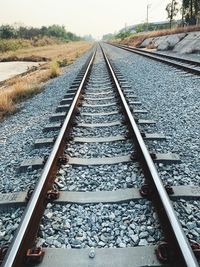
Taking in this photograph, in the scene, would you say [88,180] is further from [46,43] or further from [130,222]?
[46,43]

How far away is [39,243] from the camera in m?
2.52

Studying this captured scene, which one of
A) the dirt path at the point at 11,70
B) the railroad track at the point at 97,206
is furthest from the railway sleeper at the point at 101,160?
the dirt path at the point at 11,70

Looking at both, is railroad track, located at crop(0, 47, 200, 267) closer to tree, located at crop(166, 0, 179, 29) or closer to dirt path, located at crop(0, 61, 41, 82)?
dirt path, located at crop(0, 61, 41, 82)

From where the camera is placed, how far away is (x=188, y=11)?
4931cm

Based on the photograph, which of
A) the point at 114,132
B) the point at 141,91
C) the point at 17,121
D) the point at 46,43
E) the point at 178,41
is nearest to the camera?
the point at 114,132

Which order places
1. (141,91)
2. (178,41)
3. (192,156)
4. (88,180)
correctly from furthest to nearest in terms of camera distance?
1. (178,41)
2. (141,91)
3. (192,156)
4. (88,180)

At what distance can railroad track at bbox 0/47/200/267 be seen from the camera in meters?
2.30

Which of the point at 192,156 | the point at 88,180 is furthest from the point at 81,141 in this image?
the point at 192,156

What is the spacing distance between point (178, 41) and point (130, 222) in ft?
84.3

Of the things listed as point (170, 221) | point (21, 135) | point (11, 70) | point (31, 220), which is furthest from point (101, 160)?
point (11, 70)

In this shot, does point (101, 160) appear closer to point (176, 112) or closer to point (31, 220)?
point (31, 220)

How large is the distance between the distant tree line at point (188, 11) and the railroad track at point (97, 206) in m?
42.1

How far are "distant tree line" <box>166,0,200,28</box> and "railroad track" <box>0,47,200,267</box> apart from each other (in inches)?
1657

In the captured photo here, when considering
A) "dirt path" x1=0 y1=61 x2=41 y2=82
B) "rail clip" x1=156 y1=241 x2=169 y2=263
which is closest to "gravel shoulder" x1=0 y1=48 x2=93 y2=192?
"rail clip" x1=156 y1=241 x2=169 y2=263
